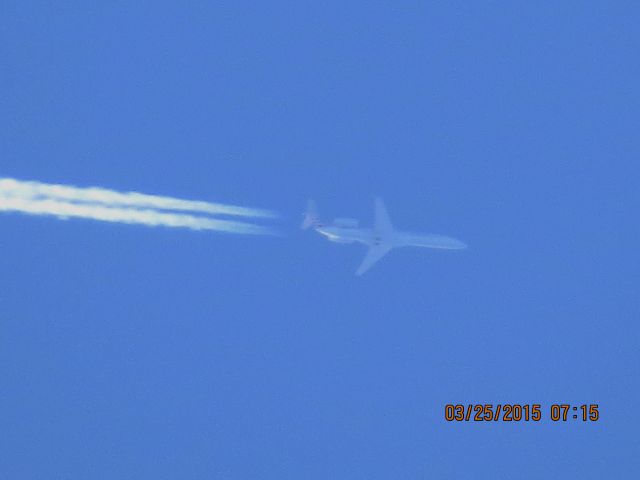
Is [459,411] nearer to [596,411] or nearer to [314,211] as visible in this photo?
[596,411]

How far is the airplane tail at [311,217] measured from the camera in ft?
133

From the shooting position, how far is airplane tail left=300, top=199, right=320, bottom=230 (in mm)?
40438

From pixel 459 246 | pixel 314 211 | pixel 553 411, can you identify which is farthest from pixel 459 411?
pixel 314 211

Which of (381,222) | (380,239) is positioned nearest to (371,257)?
(380,239)

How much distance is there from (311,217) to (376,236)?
3207 millimetres

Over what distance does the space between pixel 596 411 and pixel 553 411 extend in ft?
11.2

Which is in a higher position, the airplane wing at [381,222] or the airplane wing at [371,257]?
the airplane wing at [381,222]

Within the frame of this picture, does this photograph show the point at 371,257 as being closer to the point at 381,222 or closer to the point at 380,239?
the point at 380,239

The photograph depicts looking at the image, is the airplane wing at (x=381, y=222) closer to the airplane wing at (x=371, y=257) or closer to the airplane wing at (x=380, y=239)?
the airplane wing at (x=380, y=239)

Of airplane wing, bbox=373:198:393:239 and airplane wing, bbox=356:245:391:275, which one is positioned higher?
airplane wing, bbox=373:198:393:239

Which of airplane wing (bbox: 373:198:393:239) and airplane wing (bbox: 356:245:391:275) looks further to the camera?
airplane wing (bbox: 356:245:391:275)

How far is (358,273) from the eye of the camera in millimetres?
41531

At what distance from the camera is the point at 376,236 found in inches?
1602

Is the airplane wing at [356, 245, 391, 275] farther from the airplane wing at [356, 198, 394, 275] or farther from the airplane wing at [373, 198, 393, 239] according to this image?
the airplane wing at [373, 198, 393, 239]
